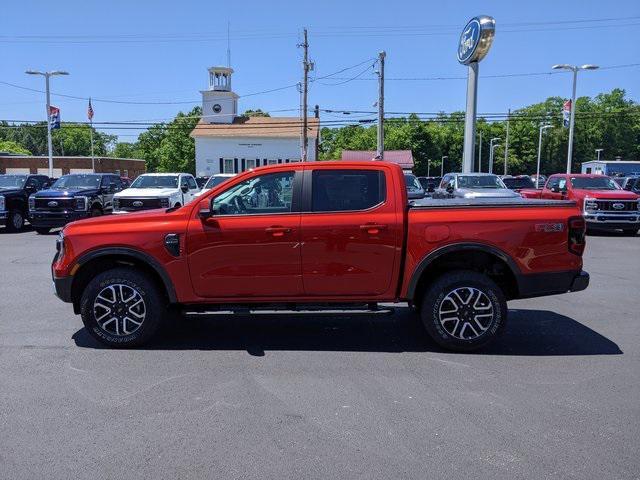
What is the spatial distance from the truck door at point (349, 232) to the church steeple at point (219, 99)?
210ft

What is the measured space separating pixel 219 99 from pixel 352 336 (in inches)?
2581

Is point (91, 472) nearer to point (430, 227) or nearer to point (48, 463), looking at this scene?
point (48, 463)

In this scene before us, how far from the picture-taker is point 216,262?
5.56m

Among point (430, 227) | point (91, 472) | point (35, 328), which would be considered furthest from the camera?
point (35, 328)

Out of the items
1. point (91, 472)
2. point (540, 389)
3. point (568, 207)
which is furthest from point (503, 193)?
point (91, 472)

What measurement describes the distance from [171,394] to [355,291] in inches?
79.8

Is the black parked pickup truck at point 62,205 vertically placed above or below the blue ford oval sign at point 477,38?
below

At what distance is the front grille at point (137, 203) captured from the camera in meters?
16.9

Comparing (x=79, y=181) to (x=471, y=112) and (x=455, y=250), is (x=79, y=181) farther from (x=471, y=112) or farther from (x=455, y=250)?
(x=471, y=112)

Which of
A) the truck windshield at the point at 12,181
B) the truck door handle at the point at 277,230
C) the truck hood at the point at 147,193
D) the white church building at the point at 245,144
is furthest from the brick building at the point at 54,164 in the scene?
the truck door handle at the point at 277,230

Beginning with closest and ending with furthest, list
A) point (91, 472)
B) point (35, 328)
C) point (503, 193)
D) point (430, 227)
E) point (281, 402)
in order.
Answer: point (91, 472) < point (281, 402) < point (430, 227) < point (35, 328) < point (503, 193)

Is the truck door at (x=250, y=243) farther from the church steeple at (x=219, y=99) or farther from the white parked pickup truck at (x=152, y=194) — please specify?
the church steeple at (x=219, y=99)

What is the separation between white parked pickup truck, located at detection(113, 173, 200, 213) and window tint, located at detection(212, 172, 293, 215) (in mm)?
10677

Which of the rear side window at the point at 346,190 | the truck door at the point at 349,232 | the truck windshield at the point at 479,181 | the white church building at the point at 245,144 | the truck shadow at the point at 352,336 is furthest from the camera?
the white church building at the point at 245,144
